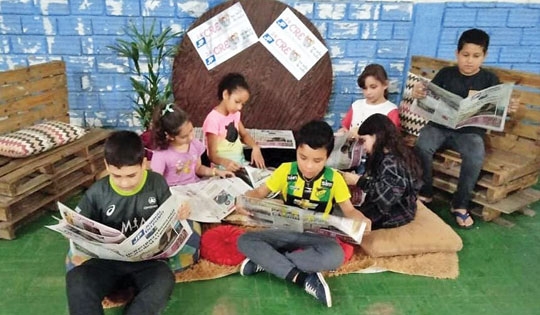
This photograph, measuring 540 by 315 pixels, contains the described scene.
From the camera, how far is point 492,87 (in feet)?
9.16

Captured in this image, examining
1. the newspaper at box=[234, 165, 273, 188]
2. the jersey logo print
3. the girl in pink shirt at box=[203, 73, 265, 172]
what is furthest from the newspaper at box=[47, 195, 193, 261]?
the girl in pink shirt at box=[203, 73, 265, 172]

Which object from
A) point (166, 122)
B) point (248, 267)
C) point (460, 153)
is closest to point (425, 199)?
point (460, 153)

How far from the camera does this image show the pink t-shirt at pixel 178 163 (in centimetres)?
271

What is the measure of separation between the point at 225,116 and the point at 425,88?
1334 millimetres

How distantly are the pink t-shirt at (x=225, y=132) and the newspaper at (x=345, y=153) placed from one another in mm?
617

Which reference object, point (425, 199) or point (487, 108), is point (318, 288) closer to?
point (425, 199)

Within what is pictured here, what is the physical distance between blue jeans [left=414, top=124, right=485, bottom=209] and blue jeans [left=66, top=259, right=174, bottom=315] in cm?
189

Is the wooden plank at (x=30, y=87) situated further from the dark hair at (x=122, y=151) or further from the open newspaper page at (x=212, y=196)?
the dark hair at (x=122, y=151)

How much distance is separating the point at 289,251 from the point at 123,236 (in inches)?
36.5

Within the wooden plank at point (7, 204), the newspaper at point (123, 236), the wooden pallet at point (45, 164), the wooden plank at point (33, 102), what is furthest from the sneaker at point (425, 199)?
the wooden plank at point (33, 102)

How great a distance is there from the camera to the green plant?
339 centimetres

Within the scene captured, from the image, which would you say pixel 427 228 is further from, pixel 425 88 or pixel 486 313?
pixel 425 88

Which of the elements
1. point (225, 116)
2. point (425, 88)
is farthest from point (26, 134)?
point (425, 88)

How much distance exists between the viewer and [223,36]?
Result: 3.64 m
